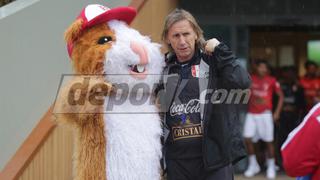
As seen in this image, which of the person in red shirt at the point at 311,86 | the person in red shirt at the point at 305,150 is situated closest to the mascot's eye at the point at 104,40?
the person in red shirt at the point at 305,150

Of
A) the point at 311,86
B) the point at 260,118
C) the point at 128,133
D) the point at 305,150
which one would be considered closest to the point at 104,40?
the point at 128,133

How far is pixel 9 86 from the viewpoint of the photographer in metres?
5.28

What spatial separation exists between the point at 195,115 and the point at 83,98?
2.40ft

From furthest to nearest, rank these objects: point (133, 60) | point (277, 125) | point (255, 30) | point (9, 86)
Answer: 1. point (255, 30)
2. point (277, 125)
3. point (9, 86)
4. point (133, 60)

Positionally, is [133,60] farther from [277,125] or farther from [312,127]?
[277,125]

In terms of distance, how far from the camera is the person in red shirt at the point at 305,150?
2.63 meters

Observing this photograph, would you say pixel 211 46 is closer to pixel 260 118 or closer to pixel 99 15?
pixel 99 15

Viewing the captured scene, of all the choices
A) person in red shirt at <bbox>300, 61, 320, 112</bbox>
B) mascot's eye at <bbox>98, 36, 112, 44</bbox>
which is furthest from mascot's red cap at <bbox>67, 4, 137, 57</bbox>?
person in red shirt at <bbox>300, 61, 320, 112</bbox>

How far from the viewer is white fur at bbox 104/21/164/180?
3477mm

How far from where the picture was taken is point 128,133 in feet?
11.5

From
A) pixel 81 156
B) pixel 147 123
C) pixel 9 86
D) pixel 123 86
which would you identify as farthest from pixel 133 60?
pixel 9 86

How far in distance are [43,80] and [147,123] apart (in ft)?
7.20

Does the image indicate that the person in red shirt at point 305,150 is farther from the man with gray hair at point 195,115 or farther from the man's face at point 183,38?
the man's face at point 183,38

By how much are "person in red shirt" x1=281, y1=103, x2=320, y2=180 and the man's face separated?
1.08 m
